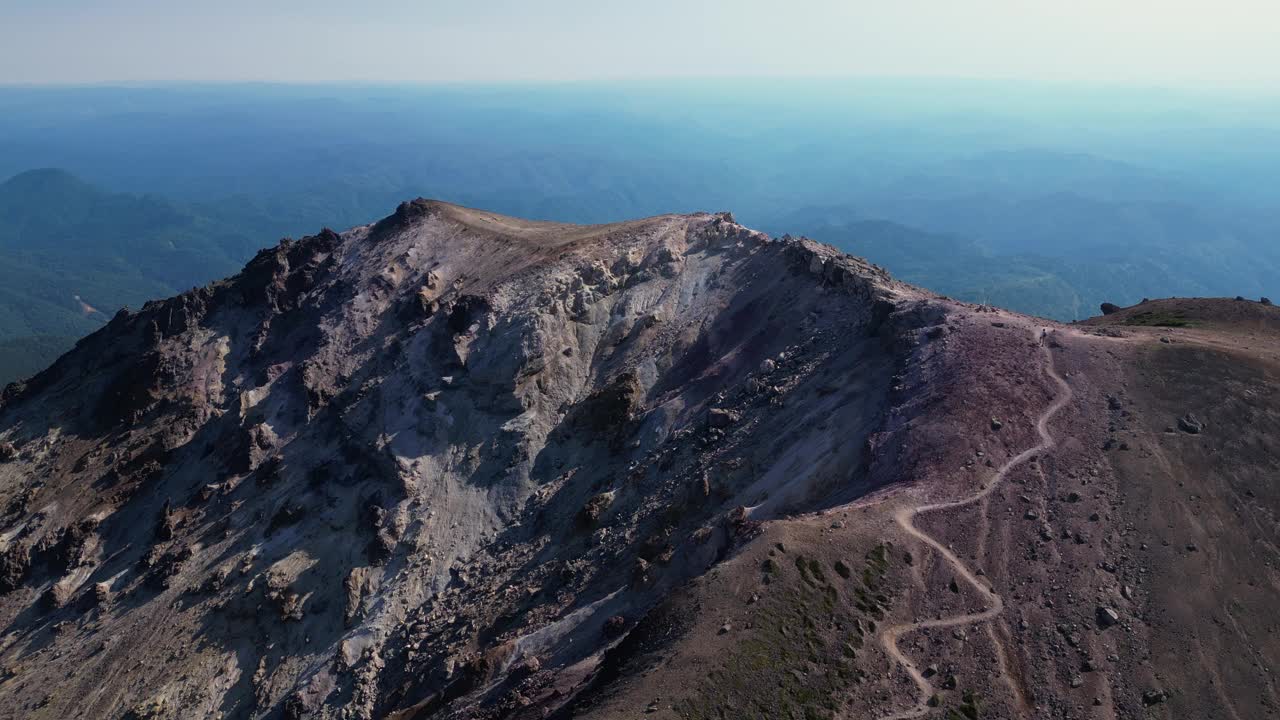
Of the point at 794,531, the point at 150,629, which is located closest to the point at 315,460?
the point at 150,629

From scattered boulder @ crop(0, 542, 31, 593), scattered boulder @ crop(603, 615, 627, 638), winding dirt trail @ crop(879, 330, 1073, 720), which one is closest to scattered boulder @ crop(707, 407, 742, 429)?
winding dirt trail @ crop(879, 330, 1073, 720)

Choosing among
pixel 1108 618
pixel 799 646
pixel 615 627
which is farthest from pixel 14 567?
pixel 1108 618

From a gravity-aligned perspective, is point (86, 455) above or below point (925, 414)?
below

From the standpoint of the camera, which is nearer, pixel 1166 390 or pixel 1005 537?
pixel 1005 537

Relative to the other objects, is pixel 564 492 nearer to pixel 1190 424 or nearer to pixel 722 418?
pixel 722 418

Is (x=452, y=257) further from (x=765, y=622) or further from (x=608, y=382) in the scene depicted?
(x=765, y=622)

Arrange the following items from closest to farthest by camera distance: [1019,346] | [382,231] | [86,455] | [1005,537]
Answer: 1. [1005,537]
2. [1019,346]
3. [86,455]
4. [382,231]

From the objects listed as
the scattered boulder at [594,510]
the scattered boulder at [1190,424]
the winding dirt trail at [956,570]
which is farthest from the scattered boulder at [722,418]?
the scattered boulder at [1190,424]

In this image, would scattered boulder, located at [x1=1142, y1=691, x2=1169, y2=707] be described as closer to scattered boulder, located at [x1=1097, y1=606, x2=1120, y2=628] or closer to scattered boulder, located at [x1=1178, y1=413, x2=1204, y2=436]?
scattered boulder, located at [x1=1097, y1=606, x2=1120, y2=628]
